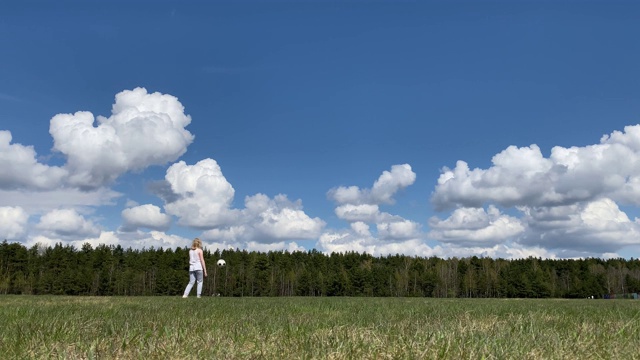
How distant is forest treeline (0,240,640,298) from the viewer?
Result: 10150 centimetres

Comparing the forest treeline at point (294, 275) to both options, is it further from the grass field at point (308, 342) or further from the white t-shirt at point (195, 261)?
the grass field at point (308, 342)

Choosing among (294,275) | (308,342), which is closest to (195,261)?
(308,342)

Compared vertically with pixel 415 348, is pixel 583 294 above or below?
below

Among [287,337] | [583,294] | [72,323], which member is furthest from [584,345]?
[583,294]

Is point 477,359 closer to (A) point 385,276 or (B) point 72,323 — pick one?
(B) point 72,323

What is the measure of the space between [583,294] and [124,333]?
128122 millimetres

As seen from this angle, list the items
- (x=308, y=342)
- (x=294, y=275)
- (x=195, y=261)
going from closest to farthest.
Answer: (x=308, y=342)
(x=195, y=261)
(x=294, y=275)

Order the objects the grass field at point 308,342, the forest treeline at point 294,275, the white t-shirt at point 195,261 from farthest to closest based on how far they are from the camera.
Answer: the forest treeline at point 294,275, the white t-shirt at point 195,261, the grass field at point 308,342

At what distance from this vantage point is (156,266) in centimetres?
10862

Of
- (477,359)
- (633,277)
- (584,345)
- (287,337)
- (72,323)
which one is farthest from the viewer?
(633,277)

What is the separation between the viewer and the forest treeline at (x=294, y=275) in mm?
101500

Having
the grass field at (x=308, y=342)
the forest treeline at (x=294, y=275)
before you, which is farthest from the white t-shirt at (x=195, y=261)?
the forest treeline at (x=294, y=275)

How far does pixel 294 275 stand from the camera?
11294 centimetres

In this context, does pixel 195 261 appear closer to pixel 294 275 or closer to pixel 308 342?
pixel 308 342
